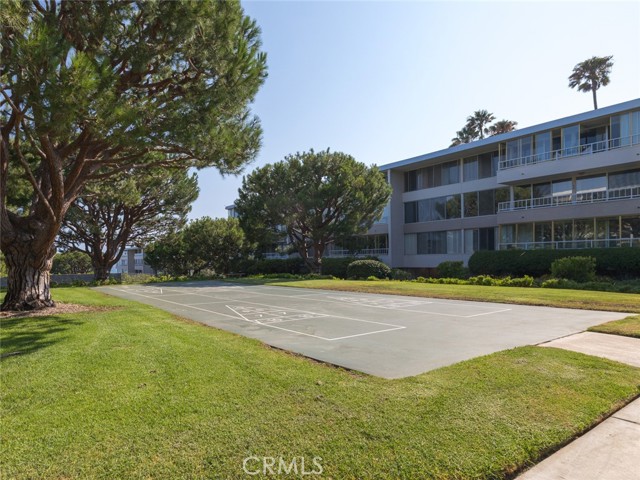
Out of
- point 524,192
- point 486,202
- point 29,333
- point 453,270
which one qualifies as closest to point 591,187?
point 524,192

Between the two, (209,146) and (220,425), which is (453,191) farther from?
(220,425)

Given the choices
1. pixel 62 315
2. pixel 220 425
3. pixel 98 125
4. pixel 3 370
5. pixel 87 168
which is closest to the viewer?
pixel 220 425

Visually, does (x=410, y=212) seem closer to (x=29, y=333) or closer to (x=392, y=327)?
(x=392, y=327)

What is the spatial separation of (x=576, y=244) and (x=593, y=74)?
91.2 ft

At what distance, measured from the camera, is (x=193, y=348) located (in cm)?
701

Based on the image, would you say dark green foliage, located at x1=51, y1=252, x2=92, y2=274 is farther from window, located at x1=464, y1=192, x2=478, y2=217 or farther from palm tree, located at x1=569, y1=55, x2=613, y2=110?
palm tree, located at x1=569, y1=55, x2=613, y2=110

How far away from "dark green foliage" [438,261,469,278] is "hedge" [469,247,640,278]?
127cm

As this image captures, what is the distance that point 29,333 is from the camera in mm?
8414

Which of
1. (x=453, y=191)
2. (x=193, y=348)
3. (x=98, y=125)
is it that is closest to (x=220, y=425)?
(x=193, y=348)

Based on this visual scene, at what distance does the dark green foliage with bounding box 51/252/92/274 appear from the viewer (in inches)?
2185

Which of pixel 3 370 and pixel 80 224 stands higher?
pixel 80 224

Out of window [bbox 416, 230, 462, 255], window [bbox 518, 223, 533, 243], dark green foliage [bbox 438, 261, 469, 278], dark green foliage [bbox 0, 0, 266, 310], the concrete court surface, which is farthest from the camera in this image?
window [bbox 416, 230, 462, 255]

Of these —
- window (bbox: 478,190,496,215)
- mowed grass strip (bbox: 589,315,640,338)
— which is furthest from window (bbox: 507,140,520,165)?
mowed grass strip (bbox: 589,315,640,338)

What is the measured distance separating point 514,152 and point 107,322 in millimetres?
29774
